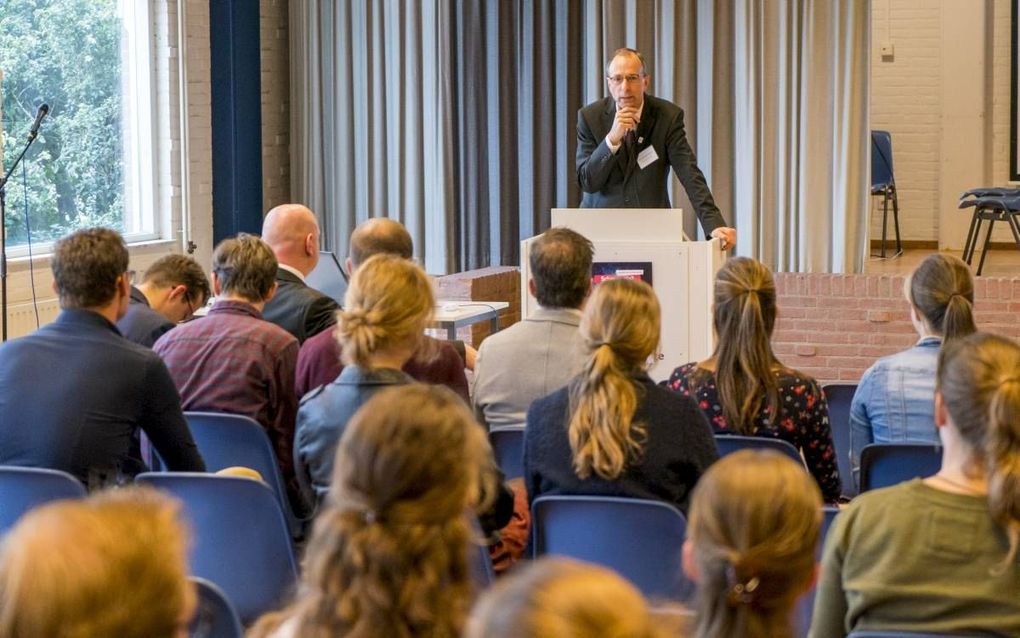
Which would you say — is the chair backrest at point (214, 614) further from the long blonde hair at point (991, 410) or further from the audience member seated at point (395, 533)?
the long blonde hair at point (991, 410)

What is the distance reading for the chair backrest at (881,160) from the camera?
9.79 m

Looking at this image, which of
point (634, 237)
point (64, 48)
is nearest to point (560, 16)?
point (64, 48)

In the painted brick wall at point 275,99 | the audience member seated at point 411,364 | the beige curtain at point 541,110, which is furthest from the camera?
the painted brick wall at point 275,99

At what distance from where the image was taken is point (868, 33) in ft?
24.8

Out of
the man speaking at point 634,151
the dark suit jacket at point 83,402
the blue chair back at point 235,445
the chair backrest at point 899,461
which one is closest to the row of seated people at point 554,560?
the chair backrest at point 899,461

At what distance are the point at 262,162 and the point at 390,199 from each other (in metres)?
0.85

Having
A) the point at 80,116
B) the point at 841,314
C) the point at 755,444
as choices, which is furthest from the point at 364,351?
the point at 841,314

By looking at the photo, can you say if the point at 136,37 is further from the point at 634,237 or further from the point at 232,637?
the point at 232,637

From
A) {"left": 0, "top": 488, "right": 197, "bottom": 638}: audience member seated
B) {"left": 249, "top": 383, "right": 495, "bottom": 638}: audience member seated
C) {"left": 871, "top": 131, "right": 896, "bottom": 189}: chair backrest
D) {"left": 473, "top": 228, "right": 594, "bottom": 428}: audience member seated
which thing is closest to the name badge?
{"left": 473, "top": 228, "right": 594, "bottom": 428}: audience member seated

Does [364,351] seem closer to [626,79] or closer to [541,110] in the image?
[626,79]

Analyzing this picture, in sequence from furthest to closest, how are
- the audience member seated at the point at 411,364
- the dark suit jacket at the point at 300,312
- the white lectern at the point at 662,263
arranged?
the white lectern at the point at 662,263 → the dark suit jacket at the point at 300,312 → the audience member seated at the point at 411,364

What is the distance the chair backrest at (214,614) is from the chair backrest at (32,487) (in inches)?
28.2

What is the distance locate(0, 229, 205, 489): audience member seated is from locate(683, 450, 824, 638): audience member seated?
5.66 ft

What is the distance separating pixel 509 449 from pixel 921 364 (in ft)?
3.36
